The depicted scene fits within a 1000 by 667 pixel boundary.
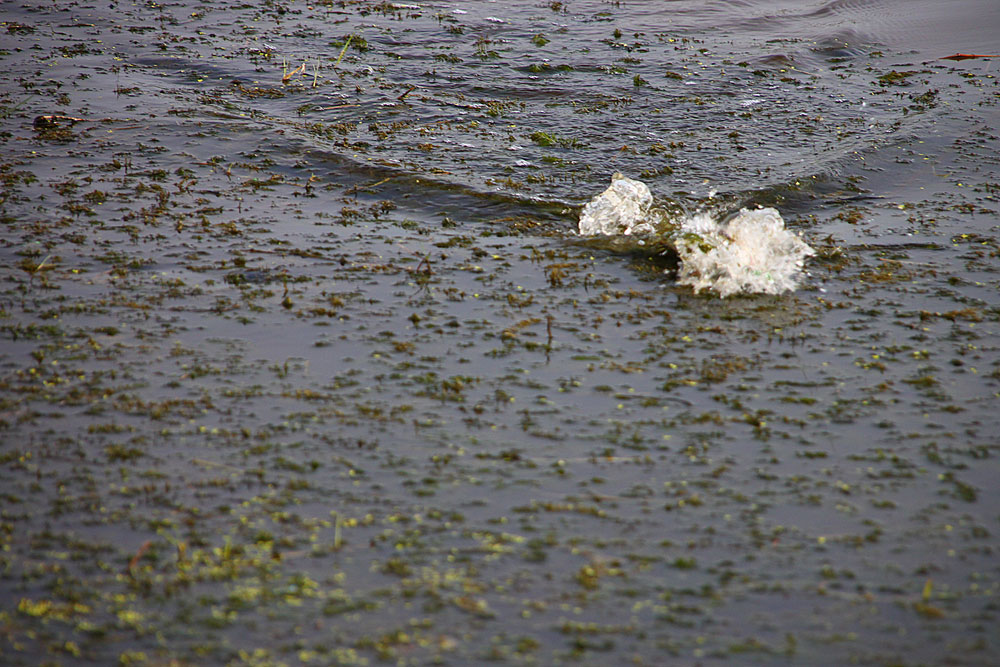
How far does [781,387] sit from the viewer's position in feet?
12.3

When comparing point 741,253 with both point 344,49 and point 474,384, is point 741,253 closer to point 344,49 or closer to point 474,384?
point 474,384

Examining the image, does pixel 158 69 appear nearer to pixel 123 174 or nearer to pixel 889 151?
pixel 123 174

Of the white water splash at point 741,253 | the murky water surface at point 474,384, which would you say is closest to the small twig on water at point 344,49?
the murky water surface at point 474,384

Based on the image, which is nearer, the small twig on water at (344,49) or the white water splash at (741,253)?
the white water splash at (741,253)

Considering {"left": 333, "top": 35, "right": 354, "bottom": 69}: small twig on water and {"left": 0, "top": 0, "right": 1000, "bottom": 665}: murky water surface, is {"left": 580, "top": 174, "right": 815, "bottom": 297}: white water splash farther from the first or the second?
{"left": 333, "top": 35, "right": 354, "bottom": 69}: small twig on water

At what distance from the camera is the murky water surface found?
101 inches

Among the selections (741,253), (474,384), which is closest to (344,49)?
(741,253)

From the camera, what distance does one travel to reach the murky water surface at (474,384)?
2.57 metres

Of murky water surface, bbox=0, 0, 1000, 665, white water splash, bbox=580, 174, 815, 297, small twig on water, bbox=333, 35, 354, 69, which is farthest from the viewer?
small twig on water, bbox=333, 35, 354, 69

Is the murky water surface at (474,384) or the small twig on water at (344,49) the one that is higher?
the small twig on water at (344,49)

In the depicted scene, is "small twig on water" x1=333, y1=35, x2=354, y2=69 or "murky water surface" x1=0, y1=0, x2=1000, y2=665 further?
"small twig on water" x1=333, y1=35, x2=354, y2=69

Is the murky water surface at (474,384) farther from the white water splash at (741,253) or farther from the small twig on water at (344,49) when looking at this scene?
the small twig on water at (344,49)

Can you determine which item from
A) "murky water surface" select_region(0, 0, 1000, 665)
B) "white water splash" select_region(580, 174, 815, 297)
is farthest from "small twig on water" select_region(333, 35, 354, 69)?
"white water splash" select_region(580, 174, 815, 297)


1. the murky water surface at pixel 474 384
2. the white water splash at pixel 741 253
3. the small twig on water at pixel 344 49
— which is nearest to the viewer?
the murky water surface at pixel 474 384
